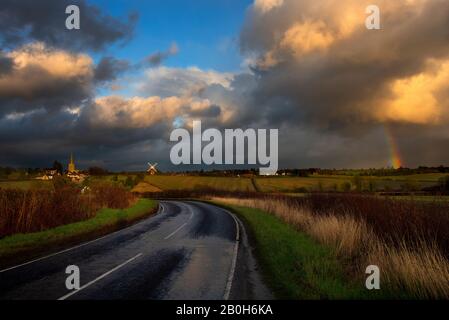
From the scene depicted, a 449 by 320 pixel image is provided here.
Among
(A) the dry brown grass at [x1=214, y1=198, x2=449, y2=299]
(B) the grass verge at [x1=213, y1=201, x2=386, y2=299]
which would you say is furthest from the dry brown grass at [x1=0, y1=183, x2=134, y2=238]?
(A) the dry brown grass at [x1=214, y1=198, x2=449, y2=299]

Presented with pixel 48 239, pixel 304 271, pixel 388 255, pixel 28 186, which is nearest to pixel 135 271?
pixel 304 271

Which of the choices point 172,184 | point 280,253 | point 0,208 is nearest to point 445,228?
point 280,253

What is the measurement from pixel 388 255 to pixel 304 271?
2278 millimetres

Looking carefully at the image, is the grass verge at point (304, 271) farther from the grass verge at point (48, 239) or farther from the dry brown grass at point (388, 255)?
the grass verge at point (48, 239)

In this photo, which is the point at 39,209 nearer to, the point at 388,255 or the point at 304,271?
the point at 304,271

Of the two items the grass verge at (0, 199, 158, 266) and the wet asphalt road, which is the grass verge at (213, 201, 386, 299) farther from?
the grass verge at (0, 199, 158, 266)

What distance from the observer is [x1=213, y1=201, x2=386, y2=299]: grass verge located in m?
8.78

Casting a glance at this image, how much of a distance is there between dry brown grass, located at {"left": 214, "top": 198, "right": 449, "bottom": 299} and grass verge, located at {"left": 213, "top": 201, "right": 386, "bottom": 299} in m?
0.54

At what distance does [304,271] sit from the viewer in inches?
429

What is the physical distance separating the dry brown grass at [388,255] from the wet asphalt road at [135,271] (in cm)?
368

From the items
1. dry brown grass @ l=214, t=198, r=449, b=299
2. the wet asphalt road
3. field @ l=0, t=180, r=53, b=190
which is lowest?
the wet asphalt road
